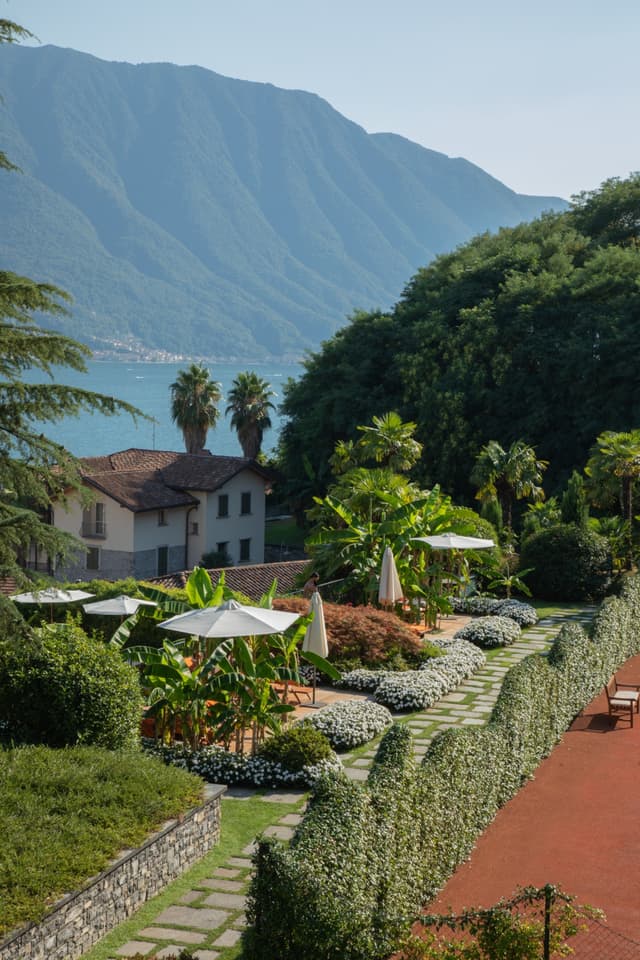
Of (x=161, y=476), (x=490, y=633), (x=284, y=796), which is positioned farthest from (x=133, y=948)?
(x=161, y=476)

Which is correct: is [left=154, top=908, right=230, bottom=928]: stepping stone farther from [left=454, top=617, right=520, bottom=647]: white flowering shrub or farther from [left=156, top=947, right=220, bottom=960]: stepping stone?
[left=454, top=617, right=520, bottom=647]: white flowering shrub

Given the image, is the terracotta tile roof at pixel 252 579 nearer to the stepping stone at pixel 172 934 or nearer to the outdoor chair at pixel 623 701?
the outdoor chair at pixel 623 701

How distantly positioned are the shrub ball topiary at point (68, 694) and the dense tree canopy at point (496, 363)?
34.7 metres

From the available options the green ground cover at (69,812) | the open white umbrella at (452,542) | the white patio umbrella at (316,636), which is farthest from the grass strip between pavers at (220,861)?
the open white umbrella at (452,542)

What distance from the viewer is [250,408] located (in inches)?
2689

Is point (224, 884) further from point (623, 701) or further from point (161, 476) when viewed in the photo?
point (161, 476)

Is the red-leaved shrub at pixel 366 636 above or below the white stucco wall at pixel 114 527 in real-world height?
below

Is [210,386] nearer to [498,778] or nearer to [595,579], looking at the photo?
[595,579]

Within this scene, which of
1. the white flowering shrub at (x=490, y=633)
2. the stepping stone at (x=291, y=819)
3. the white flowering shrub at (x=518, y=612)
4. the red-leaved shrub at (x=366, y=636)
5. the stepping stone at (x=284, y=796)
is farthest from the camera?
the white flowering shrub at (x=518, y=612)

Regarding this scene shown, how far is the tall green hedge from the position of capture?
8977 mm

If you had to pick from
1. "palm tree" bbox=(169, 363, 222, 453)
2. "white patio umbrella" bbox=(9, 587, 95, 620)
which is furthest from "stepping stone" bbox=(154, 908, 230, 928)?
"palm tree" bbox=(169, 363, 222, 453)

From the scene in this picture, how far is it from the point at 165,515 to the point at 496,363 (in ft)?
57.3

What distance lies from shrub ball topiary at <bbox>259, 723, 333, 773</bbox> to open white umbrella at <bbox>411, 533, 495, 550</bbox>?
33.5 feet

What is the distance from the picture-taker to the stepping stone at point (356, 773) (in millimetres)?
14505
